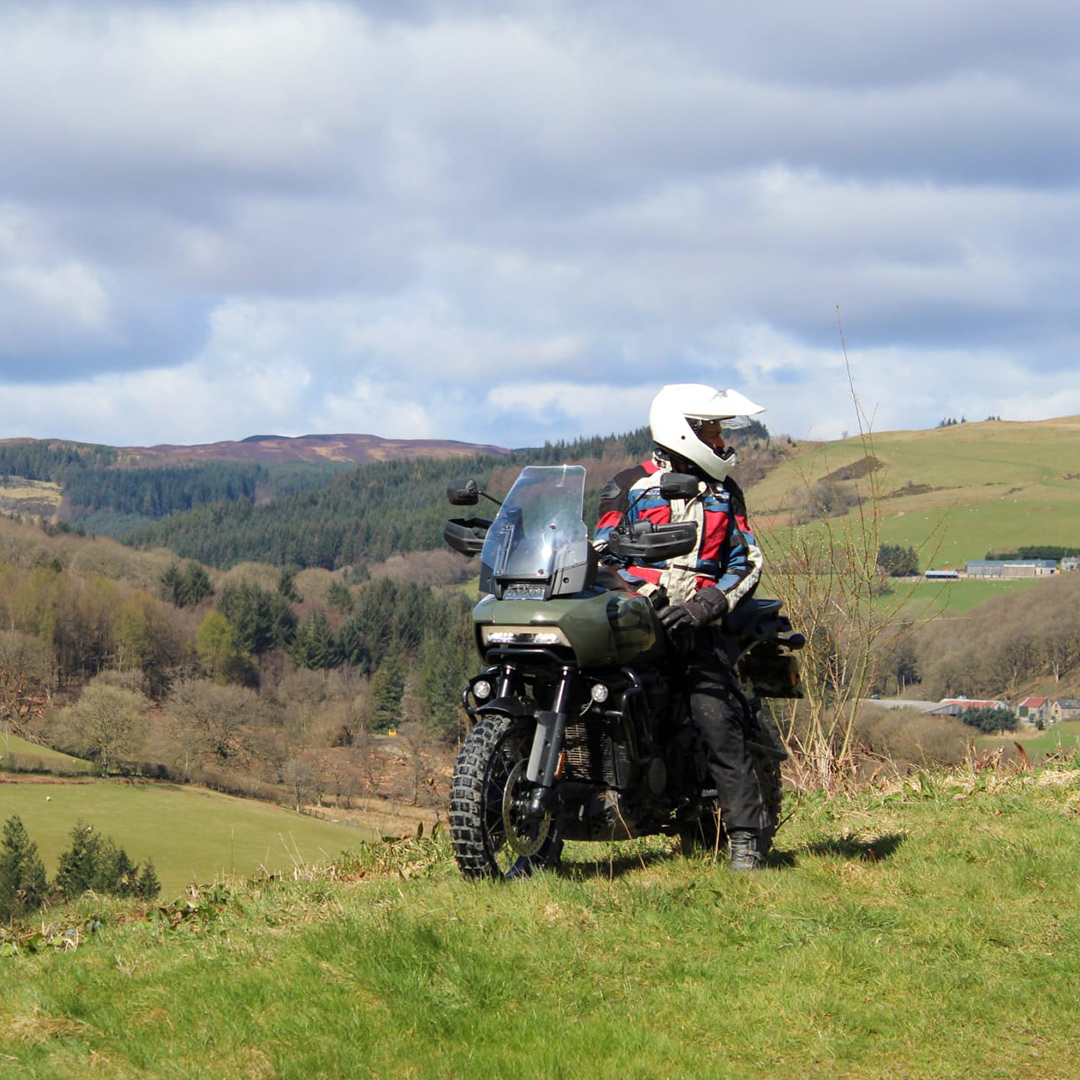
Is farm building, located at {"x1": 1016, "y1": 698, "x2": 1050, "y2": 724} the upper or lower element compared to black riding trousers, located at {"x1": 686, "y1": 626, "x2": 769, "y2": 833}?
lower

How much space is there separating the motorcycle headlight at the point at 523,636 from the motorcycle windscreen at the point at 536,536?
0.20 meters

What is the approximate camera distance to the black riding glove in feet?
19.5

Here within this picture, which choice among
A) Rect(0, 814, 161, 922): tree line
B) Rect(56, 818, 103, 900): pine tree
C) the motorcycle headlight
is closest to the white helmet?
the motorcycle headlight

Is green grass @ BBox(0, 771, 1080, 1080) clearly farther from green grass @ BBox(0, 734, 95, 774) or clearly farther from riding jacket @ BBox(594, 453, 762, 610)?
green grass @ BBox(0, 734, 95, 774)

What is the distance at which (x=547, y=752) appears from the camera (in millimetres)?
5637

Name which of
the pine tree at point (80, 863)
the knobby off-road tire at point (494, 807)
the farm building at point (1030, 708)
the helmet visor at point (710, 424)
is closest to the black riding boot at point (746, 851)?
the knobby off-road tire at point (494, 807)

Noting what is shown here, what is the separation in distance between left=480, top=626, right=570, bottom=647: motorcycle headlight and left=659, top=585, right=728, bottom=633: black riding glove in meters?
0.57

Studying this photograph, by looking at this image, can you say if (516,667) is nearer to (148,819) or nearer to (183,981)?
(183,981)

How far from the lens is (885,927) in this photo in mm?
5262

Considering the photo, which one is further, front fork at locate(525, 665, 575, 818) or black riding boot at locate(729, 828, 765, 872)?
black riding boot at locate(729, 828, 765, 872)

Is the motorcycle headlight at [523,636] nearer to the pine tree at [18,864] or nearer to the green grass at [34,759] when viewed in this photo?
the pine tree at [18,864]

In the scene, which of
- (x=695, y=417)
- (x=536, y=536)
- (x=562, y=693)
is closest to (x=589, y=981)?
(x=562, y=693)

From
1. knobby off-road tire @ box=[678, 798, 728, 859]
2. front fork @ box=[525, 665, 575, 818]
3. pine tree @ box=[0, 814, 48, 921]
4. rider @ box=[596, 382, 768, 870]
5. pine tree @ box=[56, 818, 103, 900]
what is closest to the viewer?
front fork @ box=[525, 665, 575, 818]

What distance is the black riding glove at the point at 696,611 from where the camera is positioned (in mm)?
5953
